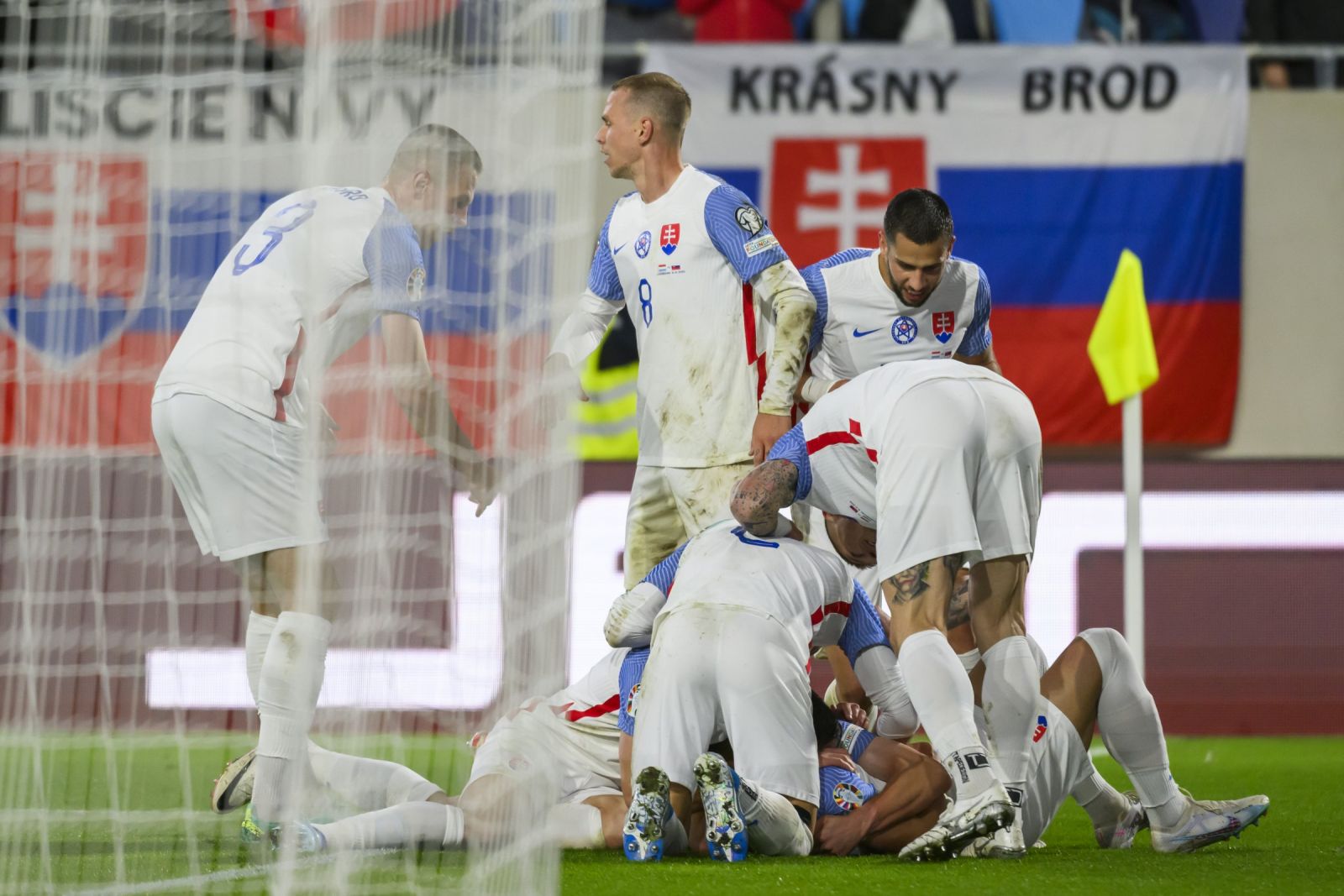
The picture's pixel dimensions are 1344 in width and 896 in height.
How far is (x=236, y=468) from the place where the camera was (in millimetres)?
4273

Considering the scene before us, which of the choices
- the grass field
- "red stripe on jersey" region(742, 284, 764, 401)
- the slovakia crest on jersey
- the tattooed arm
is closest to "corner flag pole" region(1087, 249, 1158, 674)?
the grass field

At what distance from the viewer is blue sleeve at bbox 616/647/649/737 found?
4.29 metres

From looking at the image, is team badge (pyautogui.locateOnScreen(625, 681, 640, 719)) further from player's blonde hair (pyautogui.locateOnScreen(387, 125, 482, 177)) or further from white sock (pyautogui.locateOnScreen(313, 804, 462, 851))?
player's blonde hair (pyautogui.locateOnScreen(387, 125, 482, 177))

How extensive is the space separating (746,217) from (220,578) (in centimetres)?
190

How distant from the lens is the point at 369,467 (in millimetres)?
3227

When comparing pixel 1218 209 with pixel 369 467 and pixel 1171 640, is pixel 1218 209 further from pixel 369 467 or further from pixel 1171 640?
pixel 369 467

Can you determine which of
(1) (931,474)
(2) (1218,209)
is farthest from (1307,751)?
(1) (931,474)

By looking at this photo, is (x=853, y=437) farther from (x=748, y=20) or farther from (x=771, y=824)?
(x=748, y=20)

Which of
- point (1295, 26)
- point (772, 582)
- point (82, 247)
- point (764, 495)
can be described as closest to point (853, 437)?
point (764, 495)

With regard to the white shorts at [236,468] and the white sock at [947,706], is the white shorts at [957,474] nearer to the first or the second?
the white sock at [947,706]

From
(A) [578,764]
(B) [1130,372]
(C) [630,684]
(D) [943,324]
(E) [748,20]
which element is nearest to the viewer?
(C) [630,684]

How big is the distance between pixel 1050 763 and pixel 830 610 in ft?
2.16

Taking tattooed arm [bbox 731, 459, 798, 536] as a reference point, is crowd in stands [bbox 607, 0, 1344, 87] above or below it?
above

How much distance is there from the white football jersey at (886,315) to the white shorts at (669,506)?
595mm
